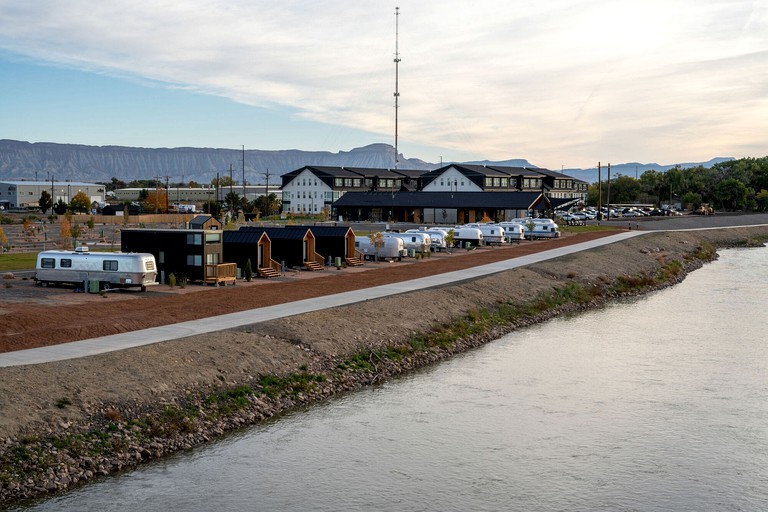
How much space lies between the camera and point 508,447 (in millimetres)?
25047

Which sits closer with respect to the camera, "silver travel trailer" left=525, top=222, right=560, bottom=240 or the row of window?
the row of window

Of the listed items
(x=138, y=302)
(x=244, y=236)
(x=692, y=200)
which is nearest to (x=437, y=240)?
(x=244, y=236)

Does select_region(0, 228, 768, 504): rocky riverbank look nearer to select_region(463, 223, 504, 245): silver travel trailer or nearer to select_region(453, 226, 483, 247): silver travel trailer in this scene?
select_region(453, 226, 483, 247): silver travel trailer

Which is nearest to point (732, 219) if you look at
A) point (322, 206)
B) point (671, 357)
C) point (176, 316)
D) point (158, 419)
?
point (322, 206)

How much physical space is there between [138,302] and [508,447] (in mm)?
21065

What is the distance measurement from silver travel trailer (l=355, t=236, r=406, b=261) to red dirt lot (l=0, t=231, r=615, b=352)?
601cm

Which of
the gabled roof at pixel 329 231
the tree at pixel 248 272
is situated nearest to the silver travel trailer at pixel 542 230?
the gabled roof at pixel 329 231

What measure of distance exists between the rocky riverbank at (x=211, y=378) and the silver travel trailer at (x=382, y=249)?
16.2 m

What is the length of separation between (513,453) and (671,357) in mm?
15130

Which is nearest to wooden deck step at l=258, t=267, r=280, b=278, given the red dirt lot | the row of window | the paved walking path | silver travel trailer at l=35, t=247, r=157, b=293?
the red dirt lot

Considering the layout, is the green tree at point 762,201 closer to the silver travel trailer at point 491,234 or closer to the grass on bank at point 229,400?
the silver travel trailer at point 491,234

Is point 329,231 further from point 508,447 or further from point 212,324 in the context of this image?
point 508,447

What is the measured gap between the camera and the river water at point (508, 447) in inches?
843

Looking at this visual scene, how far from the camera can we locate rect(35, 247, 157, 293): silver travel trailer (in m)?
43.0
